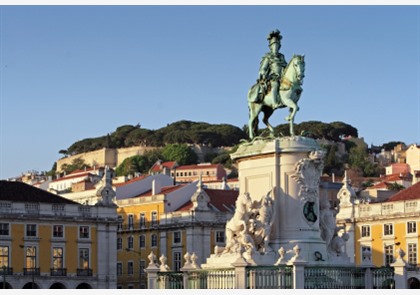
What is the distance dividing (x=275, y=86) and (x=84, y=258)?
38.3 metres

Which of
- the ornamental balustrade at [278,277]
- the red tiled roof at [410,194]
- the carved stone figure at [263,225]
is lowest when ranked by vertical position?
the ornamental balustrade at [278,277]

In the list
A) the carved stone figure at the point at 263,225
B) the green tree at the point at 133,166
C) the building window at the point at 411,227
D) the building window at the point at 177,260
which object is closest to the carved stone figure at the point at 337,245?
the carved stone figure at the point at 263,225

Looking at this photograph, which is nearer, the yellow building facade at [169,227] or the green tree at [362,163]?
the yellow building facade at [169,227]

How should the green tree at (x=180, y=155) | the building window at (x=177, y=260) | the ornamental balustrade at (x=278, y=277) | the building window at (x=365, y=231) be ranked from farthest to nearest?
the green tree at (x=180, y=155)
the building window at (x=177, y=260)
the building window at (x=365, y=231)
the ornamental balustrade at (x=278, y=277)

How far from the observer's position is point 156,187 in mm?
91312

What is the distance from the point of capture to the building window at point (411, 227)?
70625 mm

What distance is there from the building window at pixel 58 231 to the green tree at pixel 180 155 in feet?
351

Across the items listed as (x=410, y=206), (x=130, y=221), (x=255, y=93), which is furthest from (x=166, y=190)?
(x=255, y=93)

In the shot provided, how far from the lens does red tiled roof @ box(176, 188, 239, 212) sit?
83312 mm

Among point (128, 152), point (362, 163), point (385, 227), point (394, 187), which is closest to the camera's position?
point (385, 227)

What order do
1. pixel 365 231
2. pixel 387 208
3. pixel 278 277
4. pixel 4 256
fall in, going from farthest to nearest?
1. pixel 365 231
2. pixel 387 208
3. pixel 4 256
4. pixel 278 277

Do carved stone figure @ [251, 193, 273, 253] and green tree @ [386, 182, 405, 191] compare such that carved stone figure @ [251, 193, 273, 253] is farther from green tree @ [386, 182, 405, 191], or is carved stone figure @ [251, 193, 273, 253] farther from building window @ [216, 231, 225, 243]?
green tree @ [386, 182, 405, 191]

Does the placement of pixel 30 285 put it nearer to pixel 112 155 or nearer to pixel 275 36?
pixel 275 36

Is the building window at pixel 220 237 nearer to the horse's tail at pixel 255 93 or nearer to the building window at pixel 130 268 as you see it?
the building window at pixel 130 268
